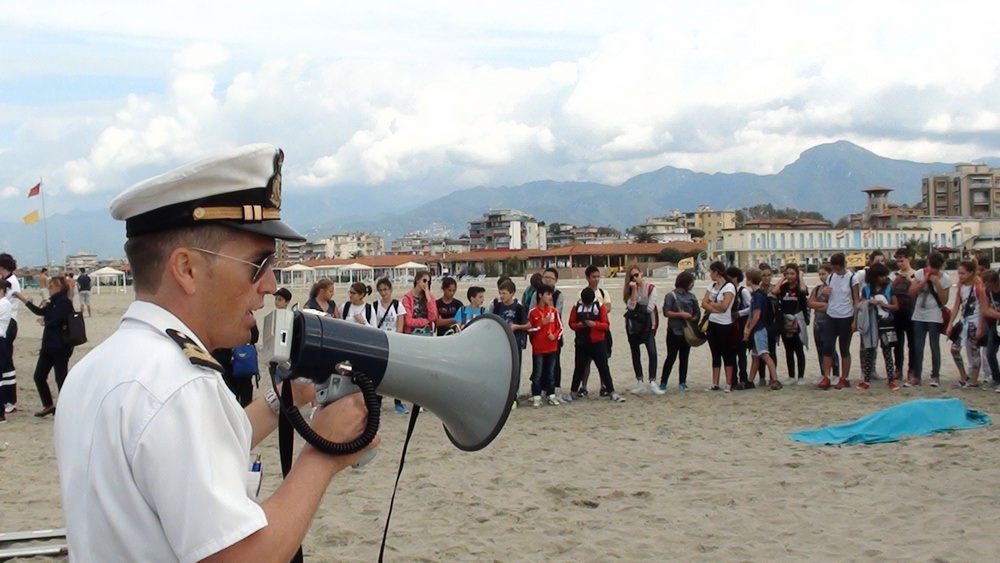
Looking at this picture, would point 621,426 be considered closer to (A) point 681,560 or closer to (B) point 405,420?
(B) point 405,420

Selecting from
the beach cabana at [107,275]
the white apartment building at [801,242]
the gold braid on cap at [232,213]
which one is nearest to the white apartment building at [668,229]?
the white apartment building at [801,242]

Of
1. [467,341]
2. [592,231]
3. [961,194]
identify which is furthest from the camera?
[592,231]

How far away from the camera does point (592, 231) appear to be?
19612cm

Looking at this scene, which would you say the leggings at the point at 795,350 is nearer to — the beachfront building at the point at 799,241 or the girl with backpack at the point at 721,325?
the girl with backpack at the point at 721,325

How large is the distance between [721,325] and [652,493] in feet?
18.9

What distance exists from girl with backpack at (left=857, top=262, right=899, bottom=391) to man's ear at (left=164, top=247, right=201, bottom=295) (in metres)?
11.5

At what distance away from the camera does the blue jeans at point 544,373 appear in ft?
39.2

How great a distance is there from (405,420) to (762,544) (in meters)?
5.86

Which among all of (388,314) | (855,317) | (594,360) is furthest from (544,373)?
(855,317)

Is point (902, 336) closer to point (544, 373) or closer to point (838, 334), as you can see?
point (838, 334)

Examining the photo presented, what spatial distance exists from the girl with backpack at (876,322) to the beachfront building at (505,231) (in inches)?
6314

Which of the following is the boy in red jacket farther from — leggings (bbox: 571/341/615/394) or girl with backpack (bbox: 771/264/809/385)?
girl with backpack (bbox: 771/264/809/385)

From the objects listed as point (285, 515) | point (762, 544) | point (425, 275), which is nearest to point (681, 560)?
point (762, 544)

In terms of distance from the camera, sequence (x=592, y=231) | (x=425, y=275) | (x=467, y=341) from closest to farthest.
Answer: (x=467, y=341) < (x=425, y=275) < (x=592, y=231)
